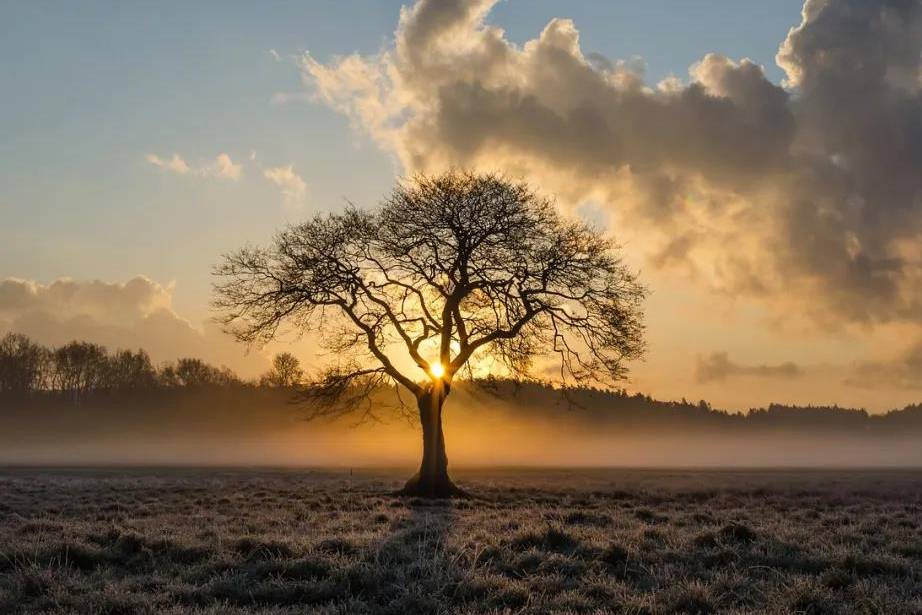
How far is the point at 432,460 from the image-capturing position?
3225cm

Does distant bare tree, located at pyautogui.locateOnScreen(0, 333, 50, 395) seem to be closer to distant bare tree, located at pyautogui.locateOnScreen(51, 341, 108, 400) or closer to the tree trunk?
distant bare tree, located at pyautogui.locateOnScreen(51, 341, 108, 400)

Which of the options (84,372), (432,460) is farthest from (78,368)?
(432,460)

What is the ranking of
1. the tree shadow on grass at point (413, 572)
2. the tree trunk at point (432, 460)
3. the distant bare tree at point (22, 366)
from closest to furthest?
1. the tree shadow on grass at point (413, 572)
2. the tree trunk at point (432, 460)
3. the distant bare tree at point (22, 366)

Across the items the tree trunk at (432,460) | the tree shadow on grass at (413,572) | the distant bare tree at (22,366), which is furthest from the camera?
the distant bare tree at (22,366)

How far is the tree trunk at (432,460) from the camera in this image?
103ft

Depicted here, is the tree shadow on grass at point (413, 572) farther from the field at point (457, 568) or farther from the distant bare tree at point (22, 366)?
the distant bare tree at point (22, 366)

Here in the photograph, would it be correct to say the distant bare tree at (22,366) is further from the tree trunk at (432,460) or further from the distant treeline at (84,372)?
the tree trunk at (432,460)

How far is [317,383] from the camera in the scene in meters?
33.7

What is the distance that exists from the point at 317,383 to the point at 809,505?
20.9 m

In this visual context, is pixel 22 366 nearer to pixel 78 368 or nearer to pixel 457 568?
pixel 78 368

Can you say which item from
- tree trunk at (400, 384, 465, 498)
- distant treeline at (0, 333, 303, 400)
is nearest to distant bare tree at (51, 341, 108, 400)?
distant treeline at (0, 333, 303, 400)

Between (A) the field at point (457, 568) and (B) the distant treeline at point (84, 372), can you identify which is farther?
(B) the distant treeline at point (84, 372)

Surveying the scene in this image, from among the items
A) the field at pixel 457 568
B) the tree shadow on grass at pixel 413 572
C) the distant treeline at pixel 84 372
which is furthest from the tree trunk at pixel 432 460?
the distant treeline at pixel 84 372

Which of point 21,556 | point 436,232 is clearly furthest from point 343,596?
point 436,232
